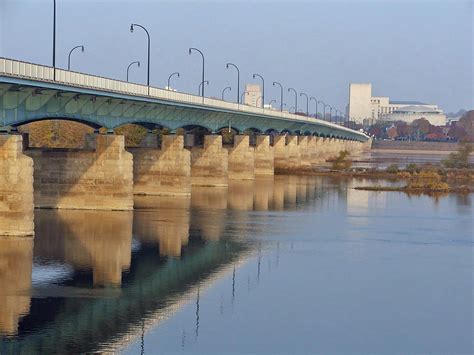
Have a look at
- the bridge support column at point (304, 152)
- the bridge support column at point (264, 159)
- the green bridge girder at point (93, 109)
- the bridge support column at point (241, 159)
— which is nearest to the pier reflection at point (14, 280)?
the green bridge girder at point (93, 109)

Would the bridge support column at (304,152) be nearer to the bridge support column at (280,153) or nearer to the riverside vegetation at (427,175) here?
the bridge support column at (280,153)

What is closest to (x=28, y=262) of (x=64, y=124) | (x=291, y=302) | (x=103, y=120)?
(x=291, y=302)

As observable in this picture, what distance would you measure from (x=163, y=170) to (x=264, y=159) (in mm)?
45115

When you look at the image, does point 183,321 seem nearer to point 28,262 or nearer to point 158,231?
point 28,262

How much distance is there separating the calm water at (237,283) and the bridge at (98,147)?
2.15 metres

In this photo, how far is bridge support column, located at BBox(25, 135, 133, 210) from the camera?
69.0m

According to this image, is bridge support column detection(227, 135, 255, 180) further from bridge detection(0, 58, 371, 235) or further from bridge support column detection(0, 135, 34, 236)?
bridge support column detection(0, 135, 34, 236)

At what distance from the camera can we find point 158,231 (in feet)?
201

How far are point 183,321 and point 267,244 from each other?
20650mm

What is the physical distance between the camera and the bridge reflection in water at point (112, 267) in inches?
1348

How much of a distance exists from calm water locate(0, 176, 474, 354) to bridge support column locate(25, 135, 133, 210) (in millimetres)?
1834

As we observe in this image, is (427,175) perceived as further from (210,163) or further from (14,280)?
(14,280)

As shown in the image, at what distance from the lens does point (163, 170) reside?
86.9m

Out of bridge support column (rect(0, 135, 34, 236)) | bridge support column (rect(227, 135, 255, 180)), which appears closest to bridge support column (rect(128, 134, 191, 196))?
bridge support column (rect(227, 135, 255, 180))
